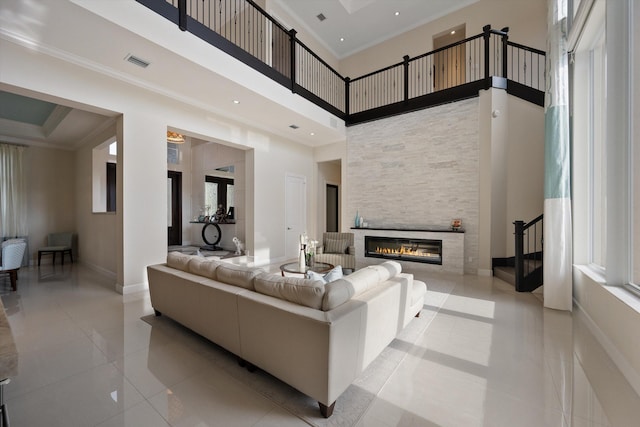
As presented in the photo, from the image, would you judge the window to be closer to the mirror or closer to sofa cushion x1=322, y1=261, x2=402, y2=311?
sofa cushion x1=322, y1=261, x2=402, y2=311

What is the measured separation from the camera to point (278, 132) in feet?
21.1

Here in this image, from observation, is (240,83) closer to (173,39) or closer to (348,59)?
(173,39)

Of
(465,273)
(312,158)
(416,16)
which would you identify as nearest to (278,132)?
(312,158)

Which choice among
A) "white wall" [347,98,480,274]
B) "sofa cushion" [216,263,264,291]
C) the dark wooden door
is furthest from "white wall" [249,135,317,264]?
"sofa cushion" [216,263,264,291]

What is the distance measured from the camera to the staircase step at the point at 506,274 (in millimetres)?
4480

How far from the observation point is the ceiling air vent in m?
3.31

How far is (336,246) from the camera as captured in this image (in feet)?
18.1

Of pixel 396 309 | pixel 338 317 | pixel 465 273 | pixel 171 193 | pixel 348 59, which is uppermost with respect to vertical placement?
pixel 348 59

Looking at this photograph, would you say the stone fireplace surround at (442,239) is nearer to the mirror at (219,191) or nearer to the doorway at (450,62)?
the doorway at (450,62)

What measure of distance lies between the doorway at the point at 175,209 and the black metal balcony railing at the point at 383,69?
15.1ft

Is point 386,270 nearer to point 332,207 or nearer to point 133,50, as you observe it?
point 133,50

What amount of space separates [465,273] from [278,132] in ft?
17.4

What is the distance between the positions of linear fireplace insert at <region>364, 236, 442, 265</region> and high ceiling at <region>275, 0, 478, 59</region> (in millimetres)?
5830

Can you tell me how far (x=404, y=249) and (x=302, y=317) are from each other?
490cm
